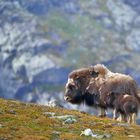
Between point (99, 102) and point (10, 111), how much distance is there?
→ 5.75 metres

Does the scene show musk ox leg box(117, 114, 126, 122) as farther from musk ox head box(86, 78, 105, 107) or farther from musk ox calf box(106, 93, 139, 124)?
musk ox head box(86, 78, 105, 107)

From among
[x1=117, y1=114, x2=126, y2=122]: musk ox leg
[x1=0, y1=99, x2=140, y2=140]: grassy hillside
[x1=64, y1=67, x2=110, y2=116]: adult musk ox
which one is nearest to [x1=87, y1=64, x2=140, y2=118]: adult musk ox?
[x1=64, y1=67, x2=110, y2=116]: adult musk ox

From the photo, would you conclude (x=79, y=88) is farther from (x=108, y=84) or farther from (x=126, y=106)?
(x=126, y=106)

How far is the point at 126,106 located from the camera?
85.0 ft

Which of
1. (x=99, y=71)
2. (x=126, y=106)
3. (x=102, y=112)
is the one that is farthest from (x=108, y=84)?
(x=126, y=106)

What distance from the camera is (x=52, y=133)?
20.7 metres

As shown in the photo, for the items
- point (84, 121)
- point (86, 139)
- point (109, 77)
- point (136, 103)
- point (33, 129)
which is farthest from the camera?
point (109, 77)

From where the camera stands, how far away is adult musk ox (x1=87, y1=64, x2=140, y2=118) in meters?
26.5

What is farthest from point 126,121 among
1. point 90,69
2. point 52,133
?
point 52,133

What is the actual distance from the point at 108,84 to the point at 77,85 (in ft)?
9.23

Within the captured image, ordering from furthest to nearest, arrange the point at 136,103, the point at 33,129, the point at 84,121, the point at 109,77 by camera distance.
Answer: the point at 109,77 < the point at 136,103 < the point at 84,121 < the point at 33,129

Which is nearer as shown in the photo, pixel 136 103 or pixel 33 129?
pixel 33 129

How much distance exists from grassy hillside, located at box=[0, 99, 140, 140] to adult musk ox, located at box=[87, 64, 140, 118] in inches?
87.5

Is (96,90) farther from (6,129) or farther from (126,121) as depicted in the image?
(6,129)
